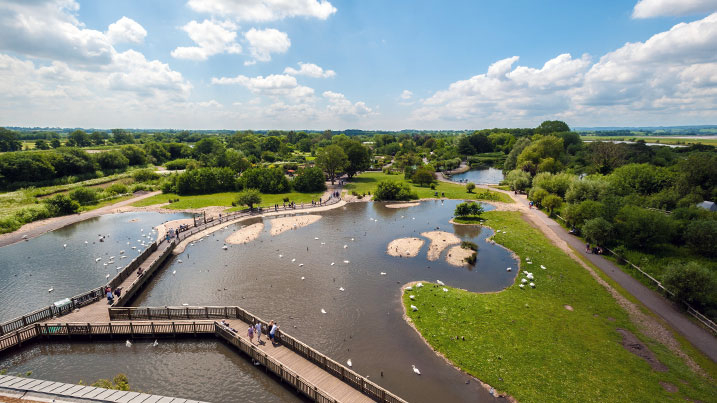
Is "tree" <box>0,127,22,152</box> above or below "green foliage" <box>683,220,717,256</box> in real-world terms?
above

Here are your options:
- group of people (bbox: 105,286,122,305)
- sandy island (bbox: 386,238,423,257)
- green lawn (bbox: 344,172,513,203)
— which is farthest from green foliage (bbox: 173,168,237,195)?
sandy island (bbox: 386,238,423,257)

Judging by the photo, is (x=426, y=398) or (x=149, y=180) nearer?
(x=426, y=398)

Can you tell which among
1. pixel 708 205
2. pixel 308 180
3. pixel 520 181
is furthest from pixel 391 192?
pixel 708 205

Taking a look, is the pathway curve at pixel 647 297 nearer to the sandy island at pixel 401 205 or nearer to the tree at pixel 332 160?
the sandy island at pixel 401 205

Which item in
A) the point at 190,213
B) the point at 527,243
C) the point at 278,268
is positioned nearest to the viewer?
the point at 278,268

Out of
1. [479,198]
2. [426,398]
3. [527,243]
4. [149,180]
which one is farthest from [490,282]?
[149,180]

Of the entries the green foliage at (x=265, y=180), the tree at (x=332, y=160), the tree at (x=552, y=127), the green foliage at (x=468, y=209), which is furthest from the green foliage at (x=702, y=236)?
the tree at (x=552, y=127)

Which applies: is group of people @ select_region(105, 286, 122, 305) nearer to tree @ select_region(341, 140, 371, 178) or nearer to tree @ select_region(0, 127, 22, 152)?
tree @ select_region(341, 140, 371, 178)

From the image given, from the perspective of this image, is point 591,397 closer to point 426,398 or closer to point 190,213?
point 426,398
